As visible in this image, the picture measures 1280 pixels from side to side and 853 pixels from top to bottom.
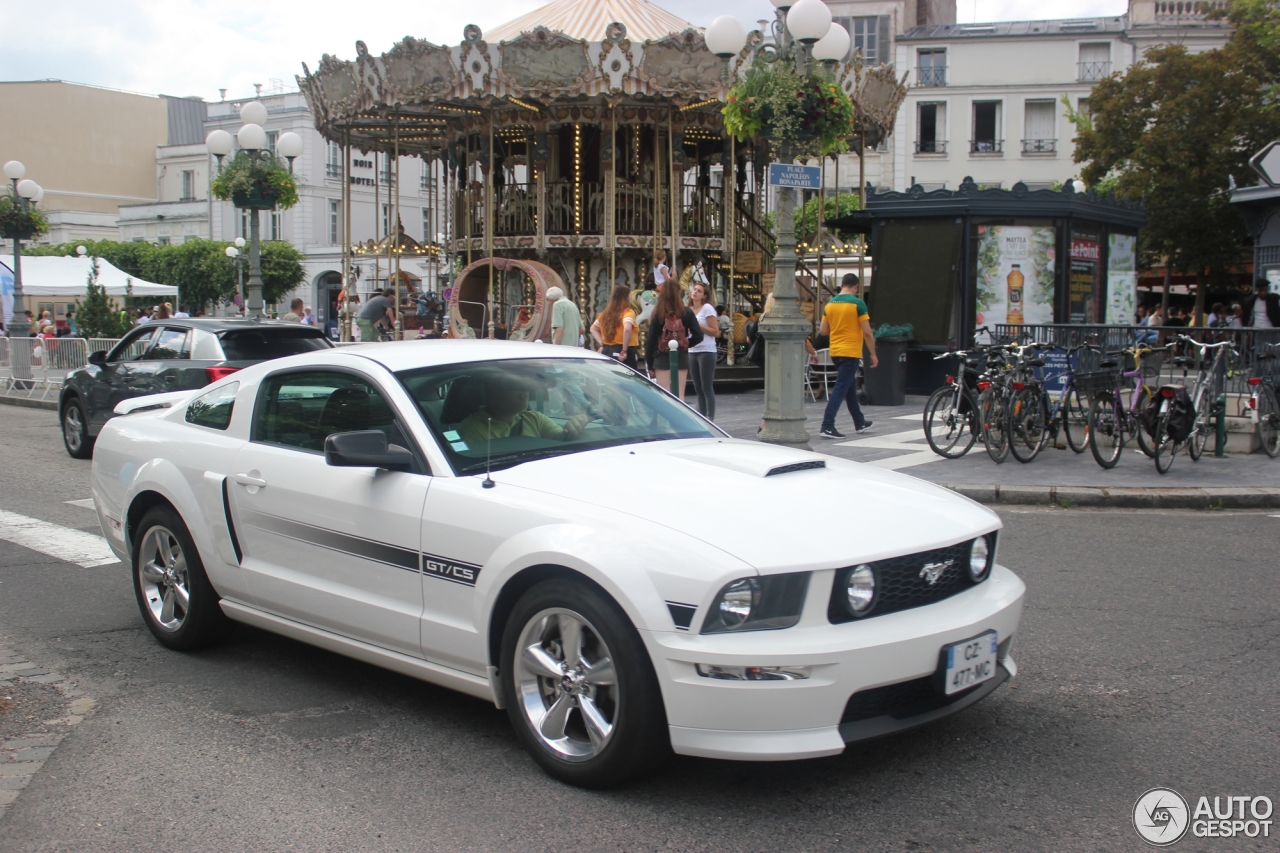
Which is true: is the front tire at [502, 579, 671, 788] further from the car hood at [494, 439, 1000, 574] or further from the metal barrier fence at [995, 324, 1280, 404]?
the metal barrier fence at [995, 324, 1280, 404]

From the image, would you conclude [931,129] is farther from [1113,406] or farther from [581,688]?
[581,688]

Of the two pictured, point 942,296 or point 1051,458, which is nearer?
point 1051,458

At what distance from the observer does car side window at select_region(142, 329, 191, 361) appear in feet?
39.1

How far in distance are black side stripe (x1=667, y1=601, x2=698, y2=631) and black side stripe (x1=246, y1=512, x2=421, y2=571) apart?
112 centimetres

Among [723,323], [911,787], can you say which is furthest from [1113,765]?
[723,323]

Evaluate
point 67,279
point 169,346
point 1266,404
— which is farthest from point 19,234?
point 1266,404

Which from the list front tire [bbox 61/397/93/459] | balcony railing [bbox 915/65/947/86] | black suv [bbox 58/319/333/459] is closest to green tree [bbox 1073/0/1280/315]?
balcony railing [bbox 915/65/947/86]

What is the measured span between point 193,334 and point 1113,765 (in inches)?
407

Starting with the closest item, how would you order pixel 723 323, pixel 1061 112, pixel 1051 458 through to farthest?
pixel 1051 458 → pixel 723 323 → pixel 1061 112

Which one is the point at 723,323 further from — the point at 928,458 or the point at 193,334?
the point at 193,334

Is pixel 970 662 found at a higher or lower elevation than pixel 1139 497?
higher

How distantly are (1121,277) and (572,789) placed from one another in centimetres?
1760

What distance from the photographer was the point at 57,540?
314 inches

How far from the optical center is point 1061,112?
4844cm
